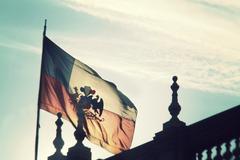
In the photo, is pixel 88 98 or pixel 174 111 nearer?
pixel 174 111

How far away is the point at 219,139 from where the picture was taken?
14.6m

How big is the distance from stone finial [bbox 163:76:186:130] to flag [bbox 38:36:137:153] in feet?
18.3

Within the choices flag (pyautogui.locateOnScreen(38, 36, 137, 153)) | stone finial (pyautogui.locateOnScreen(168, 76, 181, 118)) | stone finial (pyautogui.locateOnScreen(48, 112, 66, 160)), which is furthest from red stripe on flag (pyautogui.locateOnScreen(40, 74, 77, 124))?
stone finial (pyautogui.locateOnScreen(168, 76, 181, 118))

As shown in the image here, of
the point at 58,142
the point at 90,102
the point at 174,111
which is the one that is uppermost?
the point at 90,102

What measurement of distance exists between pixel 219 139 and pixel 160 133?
1.80 meters

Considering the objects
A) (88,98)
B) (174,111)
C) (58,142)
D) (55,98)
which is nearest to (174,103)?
(174,111)

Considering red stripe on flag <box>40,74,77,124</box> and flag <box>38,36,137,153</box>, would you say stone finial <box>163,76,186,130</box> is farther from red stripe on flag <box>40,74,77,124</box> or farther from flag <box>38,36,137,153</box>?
red stripe on flag <box>40,74,77,124</box>

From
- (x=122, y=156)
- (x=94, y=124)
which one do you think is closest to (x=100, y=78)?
(x=94, y=124)

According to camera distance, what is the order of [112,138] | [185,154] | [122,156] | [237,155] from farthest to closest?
[112,138] < [122,156] < [185,154] < [237,155]

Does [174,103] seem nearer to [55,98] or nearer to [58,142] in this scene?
[58,142]

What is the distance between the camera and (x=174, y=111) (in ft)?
52.8

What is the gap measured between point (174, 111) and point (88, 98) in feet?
21.9

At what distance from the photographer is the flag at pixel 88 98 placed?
21.7 metres

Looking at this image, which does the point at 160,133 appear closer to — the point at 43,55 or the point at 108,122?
the point at 108,122
